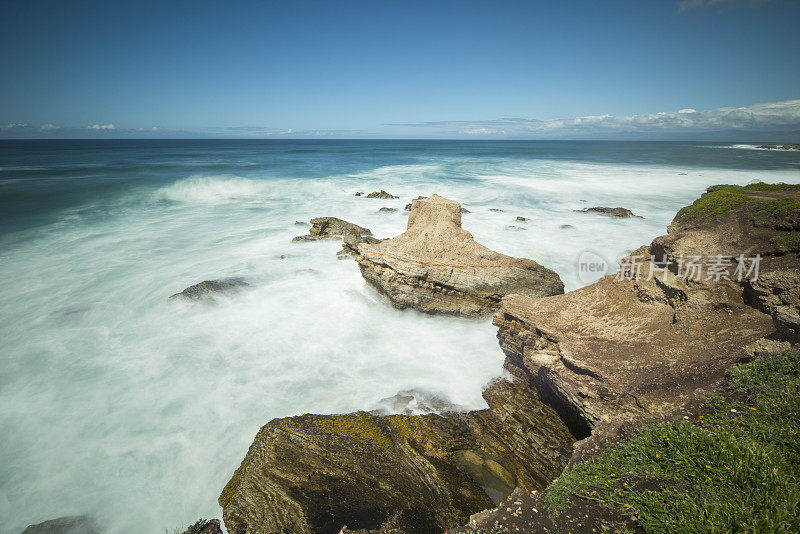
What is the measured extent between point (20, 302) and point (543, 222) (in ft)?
81.2

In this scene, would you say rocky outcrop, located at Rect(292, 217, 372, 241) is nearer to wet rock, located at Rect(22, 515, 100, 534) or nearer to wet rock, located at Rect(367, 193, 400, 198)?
wet rock, located at Rect(367, 193, 400, 198)

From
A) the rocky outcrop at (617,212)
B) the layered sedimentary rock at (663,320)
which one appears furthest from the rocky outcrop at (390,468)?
the rocky outcrop at (617,212)

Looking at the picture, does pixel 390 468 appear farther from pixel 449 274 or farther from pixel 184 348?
pixel 184 348

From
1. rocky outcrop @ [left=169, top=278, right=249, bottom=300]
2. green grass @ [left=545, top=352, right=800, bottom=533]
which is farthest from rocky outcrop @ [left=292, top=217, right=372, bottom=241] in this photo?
green grass @ [left=545, top=352, right=800, bottom=533]

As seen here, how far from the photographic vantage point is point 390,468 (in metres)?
5.11

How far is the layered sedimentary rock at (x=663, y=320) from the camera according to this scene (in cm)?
508

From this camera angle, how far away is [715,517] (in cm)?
286

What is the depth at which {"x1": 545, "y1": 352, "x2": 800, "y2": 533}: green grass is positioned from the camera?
2893mm

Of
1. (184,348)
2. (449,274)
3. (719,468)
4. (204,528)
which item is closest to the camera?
(719,468)

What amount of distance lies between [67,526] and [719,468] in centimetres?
875

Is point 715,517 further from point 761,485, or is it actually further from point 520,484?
point 520,484

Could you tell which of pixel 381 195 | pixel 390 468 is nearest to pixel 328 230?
pixel 381 195

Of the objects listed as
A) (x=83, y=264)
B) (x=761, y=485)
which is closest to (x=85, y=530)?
(x=761, y=485)

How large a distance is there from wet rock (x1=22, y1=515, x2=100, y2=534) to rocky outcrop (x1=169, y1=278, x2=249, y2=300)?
7054 millimetres
